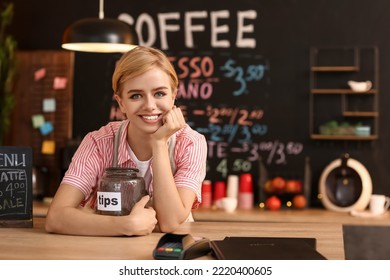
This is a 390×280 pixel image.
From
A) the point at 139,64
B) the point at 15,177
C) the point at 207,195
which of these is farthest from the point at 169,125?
the point at 207,195

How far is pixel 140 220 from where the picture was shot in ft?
7.22

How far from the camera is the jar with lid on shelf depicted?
225 centimetres

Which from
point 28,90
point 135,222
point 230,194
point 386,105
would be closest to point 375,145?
point 386,105

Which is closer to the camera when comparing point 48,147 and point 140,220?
point 140,220

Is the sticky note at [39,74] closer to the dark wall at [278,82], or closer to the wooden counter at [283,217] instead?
the dark wall at [278,82]

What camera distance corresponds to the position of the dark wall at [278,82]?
5.41m

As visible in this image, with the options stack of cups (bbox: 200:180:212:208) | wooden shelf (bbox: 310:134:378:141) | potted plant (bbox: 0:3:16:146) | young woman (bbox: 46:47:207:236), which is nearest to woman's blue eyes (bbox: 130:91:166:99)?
young woman (bbox: 46:47:207:236)

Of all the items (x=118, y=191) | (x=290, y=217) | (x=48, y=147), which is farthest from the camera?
(x=48, y=147)

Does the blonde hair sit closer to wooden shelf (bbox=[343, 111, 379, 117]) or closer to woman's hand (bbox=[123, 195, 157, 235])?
woman's hand (bbox=[123, 195, 157, 235])

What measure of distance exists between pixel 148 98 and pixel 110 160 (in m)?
0.34

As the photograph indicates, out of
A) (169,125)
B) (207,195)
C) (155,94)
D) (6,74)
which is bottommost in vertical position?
(207,195)

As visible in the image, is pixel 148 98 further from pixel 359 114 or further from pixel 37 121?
pixel 37 121

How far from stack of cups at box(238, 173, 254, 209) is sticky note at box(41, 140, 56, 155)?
4.78 feet
